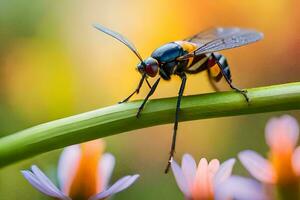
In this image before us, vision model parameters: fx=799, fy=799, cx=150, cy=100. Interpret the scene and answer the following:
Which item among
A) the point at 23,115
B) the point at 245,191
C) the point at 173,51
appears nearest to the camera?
the point at 245,191

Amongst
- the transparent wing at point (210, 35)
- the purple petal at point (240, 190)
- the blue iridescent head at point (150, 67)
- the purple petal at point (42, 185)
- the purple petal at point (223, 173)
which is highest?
the blue iridescent head at point (150, 67)

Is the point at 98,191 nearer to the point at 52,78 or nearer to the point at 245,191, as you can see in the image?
the point at 245,191

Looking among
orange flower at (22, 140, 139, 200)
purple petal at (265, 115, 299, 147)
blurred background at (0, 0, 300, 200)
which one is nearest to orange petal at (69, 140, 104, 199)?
orange flower at (22, 140, 139, 200)

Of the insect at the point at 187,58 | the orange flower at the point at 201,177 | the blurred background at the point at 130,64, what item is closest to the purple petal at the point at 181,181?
the orange flower at the point at 201,177

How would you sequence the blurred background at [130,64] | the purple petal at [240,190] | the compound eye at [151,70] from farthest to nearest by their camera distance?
the blurred background at [130,64], the compound eye at [151,70], the purple petal at [240,190]

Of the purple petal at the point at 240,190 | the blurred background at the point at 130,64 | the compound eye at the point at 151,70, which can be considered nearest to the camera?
the purple petal at the point at 240,190

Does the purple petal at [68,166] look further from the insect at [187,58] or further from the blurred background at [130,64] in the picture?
the blurred background at [130,64]

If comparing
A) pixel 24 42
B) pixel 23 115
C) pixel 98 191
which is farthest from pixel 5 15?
pixel 98 191
